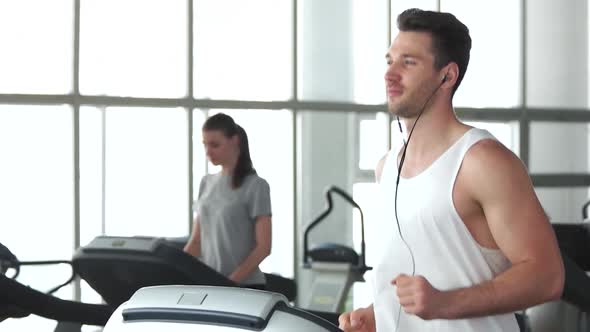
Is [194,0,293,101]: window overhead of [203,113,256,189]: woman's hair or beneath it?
overhead

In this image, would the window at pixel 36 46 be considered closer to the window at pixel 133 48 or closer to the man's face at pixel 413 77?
the window at pixel 133 48

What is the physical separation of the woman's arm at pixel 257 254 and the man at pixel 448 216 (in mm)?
1885

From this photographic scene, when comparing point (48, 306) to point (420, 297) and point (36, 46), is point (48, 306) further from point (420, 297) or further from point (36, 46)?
point (36, 46)

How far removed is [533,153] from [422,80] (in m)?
5.96

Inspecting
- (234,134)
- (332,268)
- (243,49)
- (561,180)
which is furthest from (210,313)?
(561,180)

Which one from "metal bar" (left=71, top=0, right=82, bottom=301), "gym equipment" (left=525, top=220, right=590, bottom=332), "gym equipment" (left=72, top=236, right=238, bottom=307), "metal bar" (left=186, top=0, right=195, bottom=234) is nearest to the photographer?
"gym equipment" (left=72, top=236, right=238, bottom=307)

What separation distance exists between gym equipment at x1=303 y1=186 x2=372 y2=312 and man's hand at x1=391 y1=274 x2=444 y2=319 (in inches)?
143

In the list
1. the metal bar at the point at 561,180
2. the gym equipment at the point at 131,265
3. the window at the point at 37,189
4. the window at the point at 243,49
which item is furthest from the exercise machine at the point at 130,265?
the metal bar at the point at 561,180

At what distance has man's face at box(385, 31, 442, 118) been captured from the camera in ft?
4.92

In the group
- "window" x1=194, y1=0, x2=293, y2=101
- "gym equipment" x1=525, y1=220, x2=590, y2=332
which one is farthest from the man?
"window" x1=194, y1=0, x2=293, y2=101

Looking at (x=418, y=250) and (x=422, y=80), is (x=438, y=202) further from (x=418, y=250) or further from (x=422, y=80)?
(x=422, y=80)

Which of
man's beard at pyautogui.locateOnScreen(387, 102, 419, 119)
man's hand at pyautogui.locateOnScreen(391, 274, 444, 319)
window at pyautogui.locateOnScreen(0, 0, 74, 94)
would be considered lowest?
man's hand at pyautogui.locateOnScreen(391, 274, 444, 319)

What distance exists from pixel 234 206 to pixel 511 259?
225cm

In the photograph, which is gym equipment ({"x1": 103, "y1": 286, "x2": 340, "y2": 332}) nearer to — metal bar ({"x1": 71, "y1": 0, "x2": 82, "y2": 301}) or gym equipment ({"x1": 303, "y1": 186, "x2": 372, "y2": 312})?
gym equipment ({"x1": 303, "y1": 186, "x2": 372, "y2": 312})
